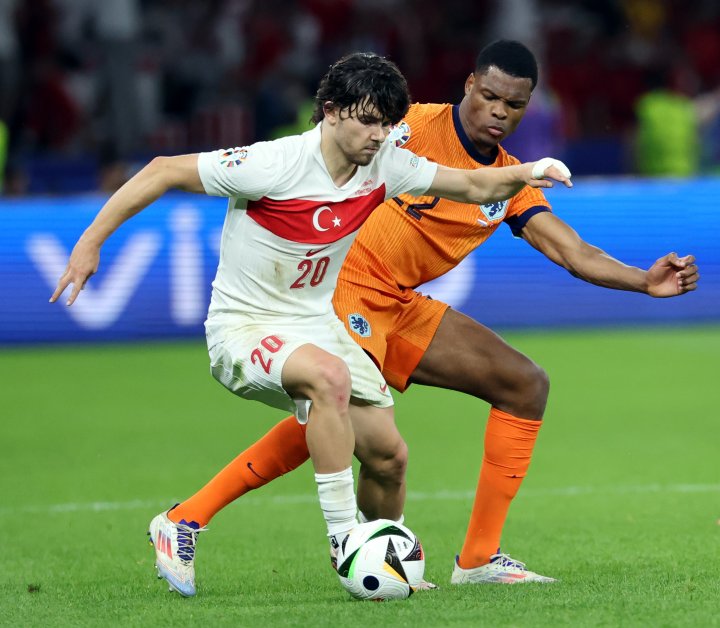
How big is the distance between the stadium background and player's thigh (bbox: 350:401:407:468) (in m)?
0.52

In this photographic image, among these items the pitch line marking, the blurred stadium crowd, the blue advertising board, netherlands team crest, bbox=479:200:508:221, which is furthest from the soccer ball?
the blurred stadium crowd

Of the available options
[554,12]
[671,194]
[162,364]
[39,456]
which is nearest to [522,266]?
[671,194]

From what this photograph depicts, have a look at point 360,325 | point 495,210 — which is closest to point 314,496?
point 360,325

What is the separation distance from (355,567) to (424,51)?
17.3 metres

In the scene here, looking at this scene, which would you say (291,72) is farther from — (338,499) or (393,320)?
(338,499)

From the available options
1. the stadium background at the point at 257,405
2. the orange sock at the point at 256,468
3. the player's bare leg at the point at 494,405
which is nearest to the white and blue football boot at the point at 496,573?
the player's bare leg at the point at 494,405

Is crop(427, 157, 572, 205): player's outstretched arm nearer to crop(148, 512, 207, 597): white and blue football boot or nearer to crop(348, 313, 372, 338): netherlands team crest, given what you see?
crop(348, 313, 372, 338): netherlands team crest

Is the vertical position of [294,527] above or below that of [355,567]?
below

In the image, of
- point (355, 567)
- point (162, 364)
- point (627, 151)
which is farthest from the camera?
point (627, 151)

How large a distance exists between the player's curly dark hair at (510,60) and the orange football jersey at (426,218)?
31 centimetres

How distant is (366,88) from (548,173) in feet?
2.25

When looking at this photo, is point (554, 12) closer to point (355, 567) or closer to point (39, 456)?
point (39, 456)

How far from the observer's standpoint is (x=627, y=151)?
632 inches

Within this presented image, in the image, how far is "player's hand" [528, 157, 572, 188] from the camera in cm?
488
